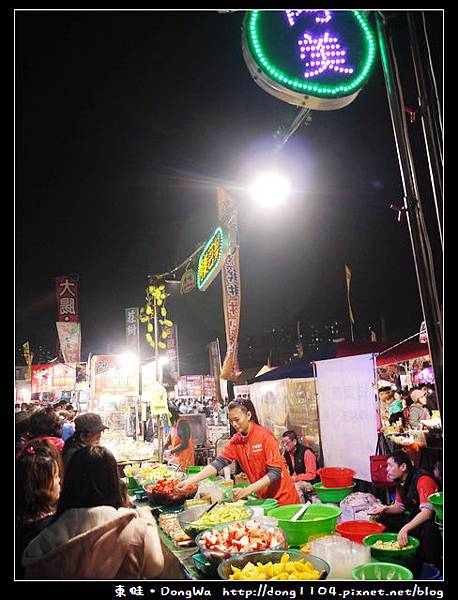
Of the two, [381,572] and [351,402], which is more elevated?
[351,402]

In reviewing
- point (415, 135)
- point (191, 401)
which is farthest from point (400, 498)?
point (191, 401)

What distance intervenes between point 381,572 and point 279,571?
538mm

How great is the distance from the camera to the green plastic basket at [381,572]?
2.27m

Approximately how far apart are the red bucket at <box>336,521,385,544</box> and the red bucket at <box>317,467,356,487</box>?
2.39 meters

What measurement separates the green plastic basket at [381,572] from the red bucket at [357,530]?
73cm

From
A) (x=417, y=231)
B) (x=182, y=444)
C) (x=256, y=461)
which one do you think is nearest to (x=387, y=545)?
(x=417, y=231)

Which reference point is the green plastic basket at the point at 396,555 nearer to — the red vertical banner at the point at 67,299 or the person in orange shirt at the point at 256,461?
the person in orange shirt at the point at 256,461

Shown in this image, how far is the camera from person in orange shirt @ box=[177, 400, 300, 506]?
14.1ft

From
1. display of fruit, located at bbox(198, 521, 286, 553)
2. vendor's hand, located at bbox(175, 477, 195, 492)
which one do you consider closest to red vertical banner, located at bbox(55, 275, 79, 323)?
vendor's hand, located at bbox(175, 477, 195, 492)

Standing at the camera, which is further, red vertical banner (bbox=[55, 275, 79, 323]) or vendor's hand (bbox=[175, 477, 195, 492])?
red vertical banner (bbox=[55, 275, 79, 323])

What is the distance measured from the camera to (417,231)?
207cm

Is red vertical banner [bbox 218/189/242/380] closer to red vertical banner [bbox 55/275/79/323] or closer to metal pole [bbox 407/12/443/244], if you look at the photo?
metal pole [bbox 407/12/443/244]

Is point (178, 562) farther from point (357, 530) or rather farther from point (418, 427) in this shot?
point (418, 427)

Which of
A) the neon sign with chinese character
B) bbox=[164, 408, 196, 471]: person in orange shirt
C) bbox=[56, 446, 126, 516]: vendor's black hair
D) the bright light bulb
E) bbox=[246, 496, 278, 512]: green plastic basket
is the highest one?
the bright light bulb
